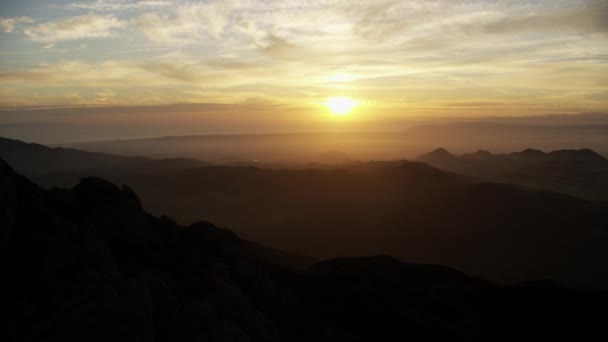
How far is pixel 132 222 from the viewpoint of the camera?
2150cm

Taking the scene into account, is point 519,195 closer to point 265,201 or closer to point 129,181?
point 265,201

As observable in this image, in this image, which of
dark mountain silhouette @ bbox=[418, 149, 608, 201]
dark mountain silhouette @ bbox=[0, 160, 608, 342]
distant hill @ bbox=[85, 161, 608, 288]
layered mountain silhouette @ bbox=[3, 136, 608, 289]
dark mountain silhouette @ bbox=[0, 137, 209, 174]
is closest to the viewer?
dark mountain silhouette @ bbox=[0, 160, 608, 342]

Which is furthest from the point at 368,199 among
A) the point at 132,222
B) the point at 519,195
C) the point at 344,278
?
the point at 132,222

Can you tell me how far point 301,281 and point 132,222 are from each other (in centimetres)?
1137

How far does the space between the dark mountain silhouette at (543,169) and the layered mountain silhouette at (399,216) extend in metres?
34.1

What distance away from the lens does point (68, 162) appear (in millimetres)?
143250

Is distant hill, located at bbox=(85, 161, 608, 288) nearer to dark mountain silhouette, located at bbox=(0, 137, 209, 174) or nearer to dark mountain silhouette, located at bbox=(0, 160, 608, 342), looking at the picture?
dark mountain silhouette, located at bbox=(0, 160, 608, 342)

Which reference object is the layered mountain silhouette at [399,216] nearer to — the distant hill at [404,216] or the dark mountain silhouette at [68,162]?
the distant hill at [404,216]

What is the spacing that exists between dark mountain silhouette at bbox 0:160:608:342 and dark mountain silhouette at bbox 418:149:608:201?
76.3 m

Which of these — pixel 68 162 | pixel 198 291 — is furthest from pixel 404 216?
pixel 68 162

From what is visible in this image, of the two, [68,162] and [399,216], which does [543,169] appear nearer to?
[399,216]

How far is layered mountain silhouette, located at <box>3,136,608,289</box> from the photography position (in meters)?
44.9

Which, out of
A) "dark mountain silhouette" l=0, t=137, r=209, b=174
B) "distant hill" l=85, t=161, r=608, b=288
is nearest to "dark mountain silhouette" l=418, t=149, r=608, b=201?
"distant hill" l=85, t=161, r=608, b=288

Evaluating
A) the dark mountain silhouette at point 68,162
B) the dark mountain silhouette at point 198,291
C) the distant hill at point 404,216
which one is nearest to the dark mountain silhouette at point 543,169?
the distant hill at point 404,216
